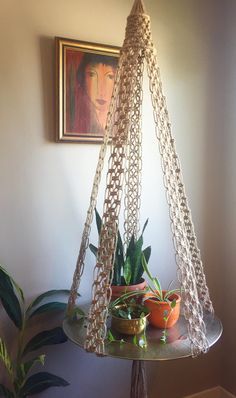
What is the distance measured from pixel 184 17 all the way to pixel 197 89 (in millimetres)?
378

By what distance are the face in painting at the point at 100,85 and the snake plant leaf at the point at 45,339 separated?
0.97 metres

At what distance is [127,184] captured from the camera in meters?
1.77

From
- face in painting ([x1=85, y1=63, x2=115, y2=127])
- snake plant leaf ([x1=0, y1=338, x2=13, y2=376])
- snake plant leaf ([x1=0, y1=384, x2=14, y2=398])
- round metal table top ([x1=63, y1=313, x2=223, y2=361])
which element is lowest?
snake plant leaf ([x1=0, y1=384, x2=14, y2=398])

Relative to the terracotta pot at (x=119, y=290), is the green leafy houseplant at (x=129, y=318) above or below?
below

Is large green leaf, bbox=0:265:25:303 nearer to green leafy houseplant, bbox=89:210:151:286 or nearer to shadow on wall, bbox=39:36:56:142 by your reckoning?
green leafy houseplant, bbox=89:210:151:286

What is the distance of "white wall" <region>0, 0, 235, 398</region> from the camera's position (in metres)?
1.67

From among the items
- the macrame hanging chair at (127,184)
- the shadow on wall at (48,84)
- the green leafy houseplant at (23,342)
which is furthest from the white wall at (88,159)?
the macrame hanging chair at (127,184)

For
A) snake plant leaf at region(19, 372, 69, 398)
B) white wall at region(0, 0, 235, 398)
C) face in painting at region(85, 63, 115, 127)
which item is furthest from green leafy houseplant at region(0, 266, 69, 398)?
face in painting at region(85, 63, 115, 127)

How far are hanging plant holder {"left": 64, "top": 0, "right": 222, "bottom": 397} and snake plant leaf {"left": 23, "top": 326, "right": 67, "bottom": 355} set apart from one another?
0.09 meters

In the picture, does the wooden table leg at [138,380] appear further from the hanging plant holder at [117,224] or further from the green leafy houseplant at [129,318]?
the green leafy houseplant at [129,318]

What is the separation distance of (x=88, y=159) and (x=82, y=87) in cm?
33

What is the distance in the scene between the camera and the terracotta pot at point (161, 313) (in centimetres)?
149

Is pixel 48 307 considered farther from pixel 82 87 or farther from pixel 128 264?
pixel 82 87

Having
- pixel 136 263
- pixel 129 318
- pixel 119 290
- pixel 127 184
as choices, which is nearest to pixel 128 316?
pixel 129 318
